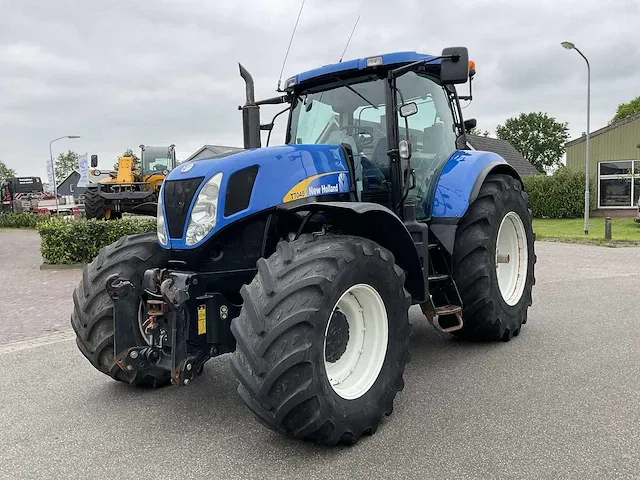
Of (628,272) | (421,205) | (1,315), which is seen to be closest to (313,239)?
(421,205)

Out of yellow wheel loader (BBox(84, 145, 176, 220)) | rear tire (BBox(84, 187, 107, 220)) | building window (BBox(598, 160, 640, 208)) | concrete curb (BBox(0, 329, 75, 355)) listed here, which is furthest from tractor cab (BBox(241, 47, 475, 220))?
building window (BBox(598, 160, 640, 208))

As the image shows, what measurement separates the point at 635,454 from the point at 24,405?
3915 millimetres

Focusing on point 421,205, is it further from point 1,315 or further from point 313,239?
point 1,315

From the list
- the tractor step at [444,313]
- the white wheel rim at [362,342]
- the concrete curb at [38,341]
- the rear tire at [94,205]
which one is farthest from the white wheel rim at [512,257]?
the rear tire at [94,205]

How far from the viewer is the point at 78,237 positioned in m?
11.6

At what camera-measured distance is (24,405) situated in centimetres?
406

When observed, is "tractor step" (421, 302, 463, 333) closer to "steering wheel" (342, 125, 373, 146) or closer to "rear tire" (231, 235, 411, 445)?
"rear tire" (231, 235, 411, 445)

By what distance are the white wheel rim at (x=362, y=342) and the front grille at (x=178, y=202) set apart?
1.12m

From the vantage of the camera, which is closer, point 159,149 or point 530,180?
point 159,149

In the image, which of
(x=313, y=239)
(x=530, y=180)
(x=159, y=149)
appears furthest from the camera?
(x=530, y=180)

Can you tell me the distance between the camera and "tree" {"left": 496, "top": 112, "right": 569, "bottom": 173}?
2798 inches

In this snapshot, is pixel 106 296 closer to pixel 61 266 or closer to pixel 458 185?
pixel 458 185

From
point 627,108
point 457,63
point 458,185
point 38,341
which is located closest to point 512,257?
point 458,185

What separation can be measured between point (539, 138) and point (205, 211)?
75.1m
